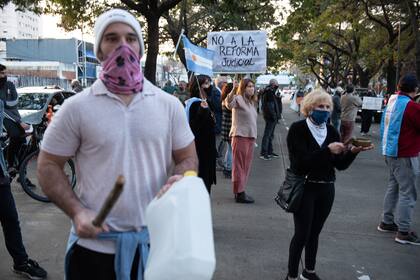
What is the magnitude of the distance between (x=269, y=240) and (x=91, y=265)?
10.9 ft

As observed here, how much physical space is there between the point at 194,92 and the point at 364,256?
2.88 metres

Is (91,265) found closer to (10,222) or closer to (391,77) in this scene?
(10,222)

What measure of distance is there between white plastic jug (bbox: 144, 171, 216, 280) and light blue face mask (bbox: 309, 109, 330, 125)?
87.9 inches

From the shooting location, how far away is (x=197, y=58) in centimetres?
663

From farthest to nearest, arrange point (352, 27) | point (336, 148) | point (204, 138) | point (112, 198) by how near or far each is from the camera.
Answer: point (352, 27)
point (204, 138)
point (336, 148)
point (112, 198)

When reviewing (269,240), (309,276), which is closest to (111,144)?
(309,276)

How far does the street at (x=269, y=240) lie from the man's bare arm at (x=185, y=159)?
225cm

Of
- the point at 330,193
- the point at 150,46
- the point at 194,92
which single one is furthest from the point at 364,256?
the point at 150,46

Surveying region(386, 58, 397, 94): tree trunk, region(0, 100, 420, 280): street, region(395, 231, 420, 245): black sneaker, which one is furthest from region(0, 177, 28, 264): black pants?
region(386, 58, 397, 94): tree trunk

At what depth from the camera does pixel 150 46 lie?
37.0ft

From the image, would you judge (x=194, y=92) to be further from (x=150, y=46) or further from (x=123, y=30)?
(x=150, y=46)

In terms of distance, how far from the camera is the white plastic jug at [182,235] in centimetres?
Answer: 157

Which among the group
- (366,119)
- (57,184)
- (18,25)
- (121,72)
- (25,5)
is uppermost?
(18,25)

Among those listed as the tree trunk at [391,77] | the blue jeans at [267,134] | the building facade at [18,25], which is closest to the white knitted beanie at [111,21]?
the blue jeans at [267,134]
